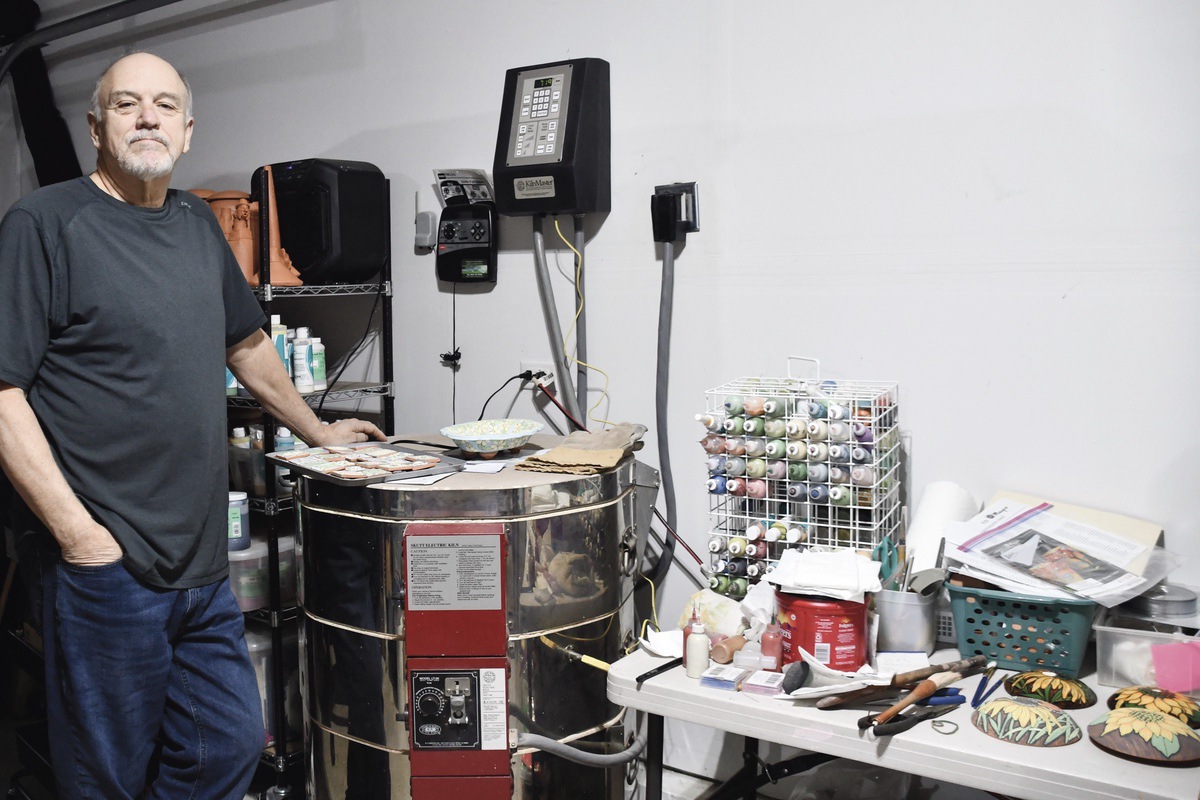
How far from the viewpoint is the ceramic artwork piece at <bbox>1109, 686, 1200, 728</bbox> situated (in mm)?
1445

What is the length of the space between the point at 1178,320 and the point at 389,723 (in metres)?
1.69

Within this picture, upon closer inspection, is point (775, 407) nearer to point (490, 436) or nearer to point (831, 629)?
point (831, 629)

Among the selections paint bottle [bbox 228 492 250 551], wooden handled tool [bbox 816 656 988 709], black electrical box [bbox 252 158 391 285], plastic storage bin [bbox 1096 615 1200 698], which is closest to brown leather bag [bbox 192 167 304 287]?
black electrical box [bbox 252 158 391 285]

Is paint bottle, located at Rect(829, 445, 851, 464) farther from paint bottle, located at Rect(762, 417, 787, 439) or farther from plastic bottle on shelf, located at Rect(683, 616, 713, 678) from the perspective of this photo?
plastic bottle on shelf, located at Rect(683, 616, 713, 678)

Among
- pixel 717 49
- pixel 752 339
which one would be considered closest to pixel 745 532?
pixel 752 339

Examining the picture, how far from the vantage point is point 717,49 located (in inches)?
89.4

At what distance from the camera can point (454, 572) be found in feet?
6.31

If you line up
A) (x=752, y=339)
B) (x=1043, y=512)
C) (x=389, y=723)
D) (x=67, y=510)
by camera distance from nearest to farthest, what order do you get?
(x=67, y=510), (x=1043, y=512), (x=389, y=723), (x=752, y=339)

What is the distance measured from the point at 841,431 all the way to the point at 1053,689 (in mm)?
562

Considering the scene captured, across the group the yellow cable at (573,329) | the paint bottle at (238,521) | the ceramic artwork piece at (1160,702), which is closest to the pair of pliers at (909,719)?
the ceramic artwork piece at (1160,702)

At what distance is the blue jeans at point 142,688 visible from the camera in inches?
71.3

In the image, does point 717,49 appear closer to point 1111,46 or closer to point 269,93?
point 1111,46

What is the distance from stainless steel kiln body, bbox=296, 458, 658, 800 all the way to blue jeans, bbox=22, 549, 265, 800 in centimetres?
19

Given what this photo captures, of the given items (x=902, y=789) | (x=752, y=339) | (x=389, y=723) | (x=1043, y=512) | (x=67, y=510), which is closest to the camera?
(x=67, y=510)
